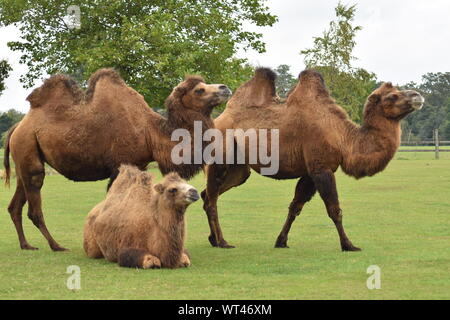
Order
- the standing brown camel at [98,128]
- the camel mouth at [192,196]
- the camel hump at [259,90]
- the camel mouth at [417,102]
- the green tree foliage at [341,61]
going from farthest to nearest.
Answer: the green tree foliage at [341,61] → the camel hump at [259,90] → the standing brown camel at [98,128] → the camel mouth at [417,102] → the camel mouth at [192,196]

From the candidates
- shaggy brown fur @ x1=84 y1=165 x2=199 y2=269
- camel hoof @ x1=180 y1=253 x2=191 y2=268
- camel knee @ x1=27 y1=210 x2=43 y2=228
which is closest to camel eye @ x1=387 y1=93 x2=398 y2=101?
shaggy brown fur @ x1=84 y1=165 x2=199 y2=269

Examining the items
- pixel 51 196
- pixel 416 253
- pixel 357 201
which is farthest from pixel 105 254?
pixel 51 196

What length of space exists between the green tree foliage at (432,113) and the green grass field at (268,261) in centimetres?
6006

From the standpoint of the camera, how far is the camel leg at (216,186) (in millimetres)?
12391

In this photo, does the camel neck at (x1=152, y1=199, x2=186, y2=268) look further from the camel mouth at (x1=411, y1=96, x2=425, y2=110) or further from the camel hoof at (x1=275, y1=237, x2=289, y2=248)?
the camel mouth at (x1=411, y1=96, x2=425, y2=110)

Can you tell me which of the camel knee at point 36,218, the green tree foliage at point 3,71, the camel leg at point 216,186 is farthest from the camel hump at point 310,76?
the green tree foliage at point 3,71

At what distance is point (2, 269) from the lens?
9859mm

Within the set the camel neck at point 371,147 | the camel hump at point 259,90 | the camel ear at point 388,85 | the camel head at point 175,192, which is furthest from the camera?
the camel hump at point 259,90

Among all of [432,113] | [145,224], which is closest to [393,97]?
[145,224]

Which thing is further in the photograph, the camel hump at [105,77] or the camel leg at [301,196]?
the camel leg at [301,196]

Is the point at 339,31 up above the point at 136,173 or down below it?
above

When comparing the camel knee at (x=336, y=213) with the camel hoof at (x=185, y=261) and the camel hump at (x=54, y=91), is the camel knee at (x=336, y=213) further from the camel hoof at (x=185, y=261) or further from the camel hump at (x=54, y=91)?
the camel hump at (x=54, y=91)

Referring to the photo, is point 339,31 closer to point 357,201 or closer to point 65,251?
point 357,201
